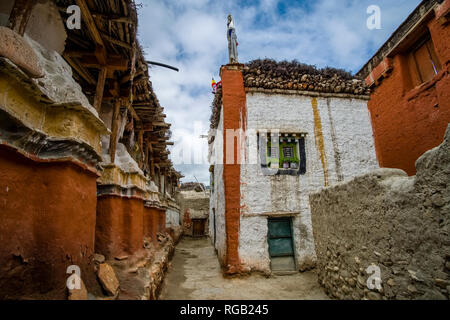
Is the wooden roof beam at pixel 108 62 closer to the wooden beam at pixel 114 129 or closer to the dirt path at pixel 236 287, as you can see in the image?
the wooden beam at pixel 114 129

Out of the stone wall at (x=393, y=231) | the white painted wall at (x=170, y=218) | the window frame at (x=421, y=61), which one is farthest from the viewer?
the white painted wall at (x=170, y=218)

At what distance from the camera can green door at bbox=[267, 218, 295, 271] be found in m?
7.12

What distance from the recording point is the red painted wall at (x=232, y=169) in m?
6.91

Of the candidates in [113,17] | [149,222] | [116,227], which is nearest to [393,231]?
[116,227]

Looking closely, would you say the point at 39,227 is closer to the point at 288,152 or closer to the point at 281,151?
the point at 281,151

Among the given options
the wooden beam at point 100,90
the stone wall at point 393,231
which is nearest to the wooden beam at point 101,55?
the wooden beam at point 100,90

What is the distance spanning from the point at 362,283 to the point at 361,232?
83cm

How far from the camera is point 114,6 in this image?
4.18 meters

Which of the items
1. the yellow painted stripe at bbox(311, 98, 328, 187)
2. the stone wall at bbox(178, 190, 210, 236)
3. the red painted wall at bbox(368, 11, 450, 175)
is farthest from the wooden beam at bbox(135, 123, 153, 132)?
the stone wall at bbox(178, 190, 210, 236)

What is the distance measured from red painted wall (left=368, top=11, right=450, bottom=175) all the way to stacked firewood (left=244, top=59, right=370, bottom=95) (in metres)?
0.90

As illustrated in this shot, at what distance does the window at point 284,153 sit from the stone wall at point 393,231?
105 inches
